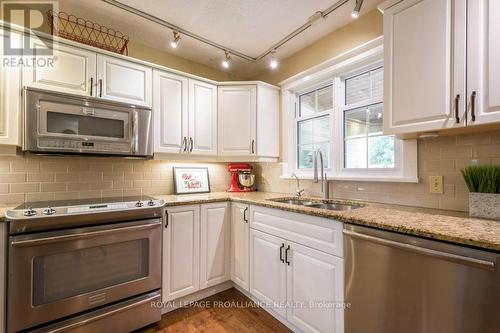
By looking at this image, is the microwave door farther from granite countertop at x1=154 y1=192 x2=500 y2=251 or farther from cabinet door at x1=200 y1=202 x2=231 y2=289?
granite countertop at x1=154 y1=192 x2=500 y2=251

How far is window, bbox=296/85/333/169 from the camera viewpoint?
2.38 metres

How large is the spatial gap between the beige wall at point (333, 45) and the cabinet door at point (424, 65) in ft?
1.44

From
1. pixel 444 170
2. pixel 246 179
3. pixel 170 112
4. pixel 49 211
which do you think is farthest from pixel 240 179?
pixel 444 170

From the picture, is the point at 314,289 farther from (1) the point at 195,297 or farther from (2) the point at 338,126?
(2) the point at 338,126

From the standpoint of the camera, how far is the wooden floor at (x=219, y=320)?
5.81 ft

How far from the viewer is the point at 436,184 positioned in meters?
1.56

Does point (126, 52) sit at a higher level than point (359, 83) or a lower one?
higher

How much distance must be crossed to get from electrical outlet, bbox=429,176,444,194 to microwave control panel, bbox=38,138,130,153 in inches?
90.9

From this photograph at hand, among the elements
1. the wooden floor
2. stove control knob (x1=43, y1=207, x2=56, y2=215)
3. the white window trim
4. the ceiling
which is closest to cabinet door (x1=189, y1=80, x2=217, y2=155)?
the ceiling

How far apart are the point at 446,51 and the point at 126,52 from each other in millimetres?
2448

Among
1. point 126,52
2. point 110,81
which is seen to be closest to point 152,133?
point 110,81

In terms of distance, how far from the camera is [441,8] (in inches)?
50.0

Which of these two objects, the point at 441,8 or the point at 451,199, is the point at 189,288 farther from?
the point at 441,8

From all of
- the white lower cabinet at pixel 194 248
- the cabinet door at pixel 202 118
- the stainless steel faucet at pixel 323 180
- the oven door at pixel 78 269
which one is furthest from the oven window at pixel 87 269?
the stainless steel faucet at pixel 323 180
